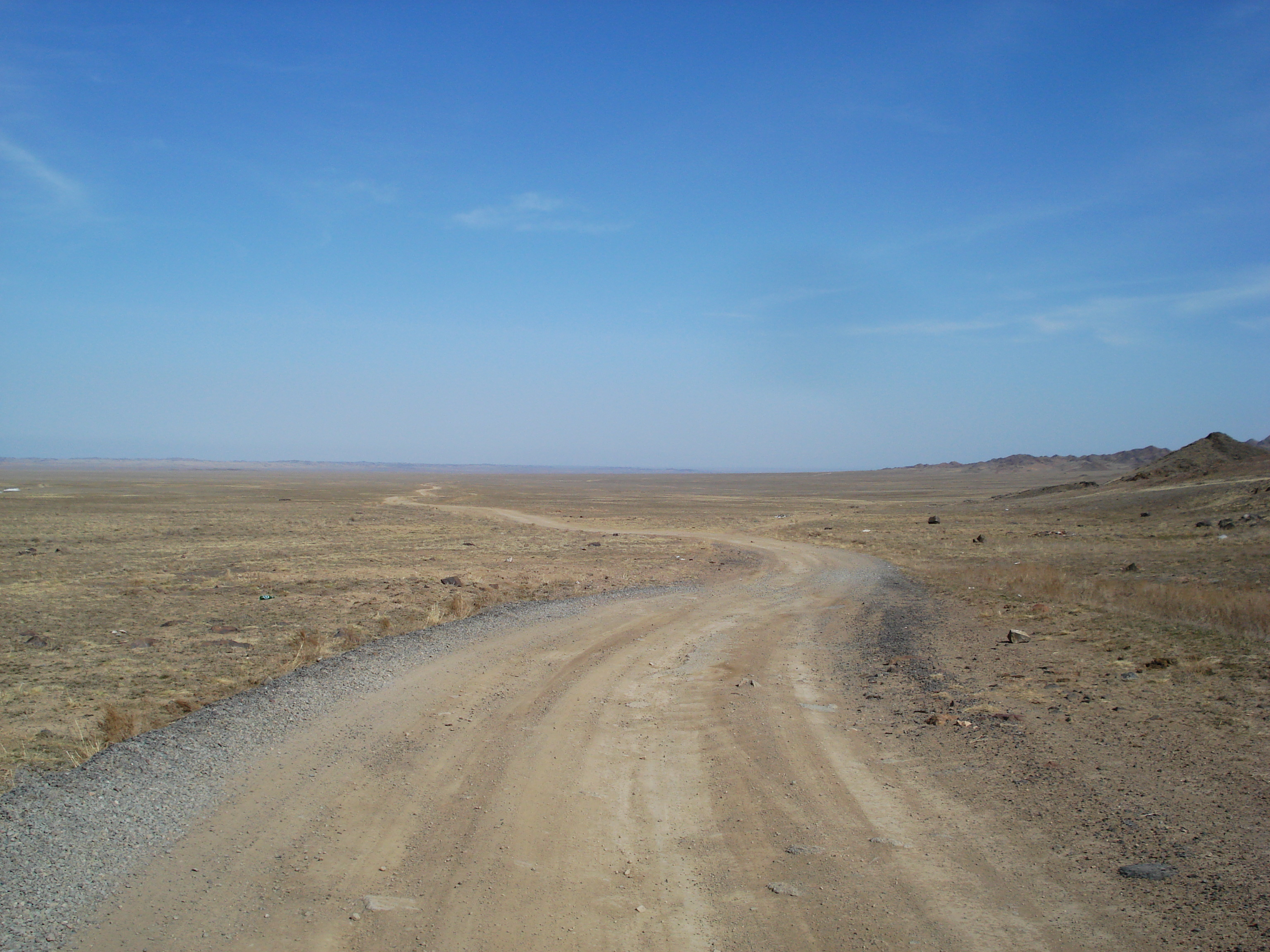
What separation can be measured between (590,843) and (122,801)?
436 cm

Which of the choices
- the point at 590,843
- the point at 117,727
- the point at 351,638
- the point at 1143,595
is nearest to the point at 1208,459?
the point at 1143,595

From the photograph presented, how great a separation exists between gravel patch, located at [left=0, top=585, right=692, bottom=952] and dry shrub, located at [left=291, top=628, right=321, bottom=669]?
1349mm

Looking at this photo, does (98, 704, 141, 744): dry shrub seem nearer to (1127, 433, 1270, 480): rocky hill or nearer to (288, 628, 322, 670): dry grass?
(288, 628, 322, 670): dry grass

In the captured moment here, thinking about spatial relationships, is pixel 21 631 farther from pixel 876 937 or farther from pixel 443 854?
pixel 876 937

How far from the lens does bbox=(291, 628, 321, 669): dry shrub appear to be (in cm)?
1262

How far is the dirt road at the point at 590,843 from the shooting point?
4.88 m

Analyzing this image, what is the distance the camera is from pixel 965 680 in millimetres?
11109

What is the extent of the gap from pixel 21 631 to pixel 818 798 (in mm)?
17846

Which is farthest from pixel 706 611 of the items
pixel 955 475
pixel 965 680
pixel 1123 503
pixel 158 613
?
pixel 955 475

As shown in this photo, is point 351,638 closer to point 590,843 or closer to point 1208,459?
point 590,843

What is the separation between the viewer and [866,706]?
997cm

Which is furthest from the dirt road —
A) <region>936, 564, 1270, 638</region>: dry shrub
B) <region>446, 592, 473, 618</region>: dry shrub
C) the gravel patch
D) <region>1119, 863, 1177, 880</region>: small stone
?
<region>936, 564, 1270, 638</region>: dry shrub

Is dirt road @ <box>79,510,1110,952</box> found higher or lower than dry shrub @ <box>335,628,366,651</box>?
higher

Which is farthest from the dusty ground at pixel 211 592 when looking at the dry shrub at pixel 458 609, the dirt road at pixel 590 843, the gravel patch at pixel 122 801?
the dirt road at pixel 590 843
